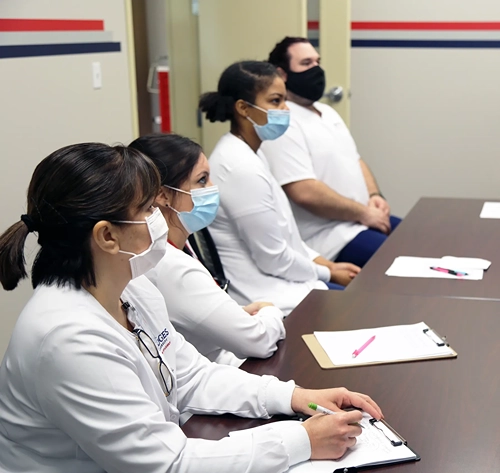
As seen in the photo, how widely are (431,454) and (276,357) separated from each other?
0.52 meters

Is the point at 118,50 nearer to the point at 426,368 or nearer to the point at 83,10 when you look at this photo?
the point at 83,10

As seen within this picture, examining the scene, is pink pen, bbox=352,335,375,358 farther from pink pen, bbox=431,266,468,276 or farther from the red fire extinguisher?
the red fire extinguisher

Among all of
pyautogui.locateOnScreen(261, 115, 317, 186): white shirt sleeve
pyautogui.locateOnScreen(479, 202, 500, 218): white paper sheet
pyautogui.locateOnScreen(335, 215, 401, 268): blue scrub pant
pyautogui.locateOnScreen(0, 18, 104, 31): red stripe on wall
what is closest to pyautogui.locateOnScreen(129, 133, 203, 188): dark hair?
pyautogui.locateOnScreen(0, 18, 104, 31): red stripe on wall

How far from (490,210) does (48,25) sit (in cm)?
197

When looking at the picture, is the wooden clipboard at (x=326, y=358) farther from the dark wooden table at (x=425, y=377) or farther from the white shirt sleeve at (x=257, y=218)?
the white shirt sleeve at (x=257, y=218)

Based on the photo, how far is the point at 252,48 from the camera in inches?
160

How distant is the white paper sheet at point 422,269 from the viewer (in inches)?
87.1

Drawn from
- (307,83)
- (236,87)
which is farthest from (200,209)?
(307,83)

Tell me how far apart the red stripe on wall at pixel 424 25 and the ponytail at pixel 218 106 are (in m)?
1.86

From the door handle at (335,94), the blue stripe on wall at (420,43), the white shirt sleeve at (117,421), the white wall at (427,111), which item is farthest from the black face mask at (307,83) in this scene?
the white shirt sleeve at (117,421)

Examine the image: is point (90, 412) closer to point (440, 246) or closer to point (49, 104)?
point (440, 246)

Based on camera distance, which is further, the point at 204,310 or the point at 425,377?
the point at 204,310

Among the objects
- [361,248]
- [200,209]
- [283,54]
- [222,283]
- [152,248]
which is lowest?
[361,248]

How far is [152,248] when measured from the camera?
4.23ft
